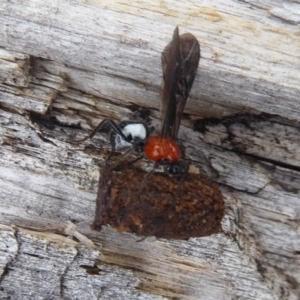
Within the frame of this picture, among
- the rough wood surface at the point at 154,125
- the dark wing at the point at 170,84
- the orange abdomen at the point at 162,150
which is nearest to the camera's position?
the dark wing at the point at 170,84

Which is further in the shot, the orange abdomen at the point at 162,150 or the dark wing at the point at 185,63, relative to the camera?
the orange abdomen at the point at 162,150

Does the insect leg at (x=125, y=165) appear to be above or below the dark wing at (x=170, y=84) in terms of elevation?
below

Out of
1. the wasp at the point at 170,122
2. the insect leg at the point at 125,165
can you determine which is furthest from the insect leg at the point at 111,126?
the insect leg at the point at 125,165

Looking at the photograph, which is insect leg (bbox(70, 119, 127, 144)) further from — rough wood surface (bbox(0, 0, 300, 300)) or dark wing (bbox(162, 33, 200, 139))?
dark wing (bbox(162, 33, 200, 139))

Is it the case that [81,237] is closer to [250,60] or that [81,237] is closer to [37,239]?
[37,239]

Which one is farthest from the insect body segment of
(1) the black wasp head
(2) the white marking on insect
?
(1) the black wasp head

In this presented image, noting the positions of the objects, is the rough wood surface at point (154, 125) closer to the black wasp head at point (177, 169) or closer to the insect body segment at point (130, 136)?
the insect body segment at point (130, 136)
